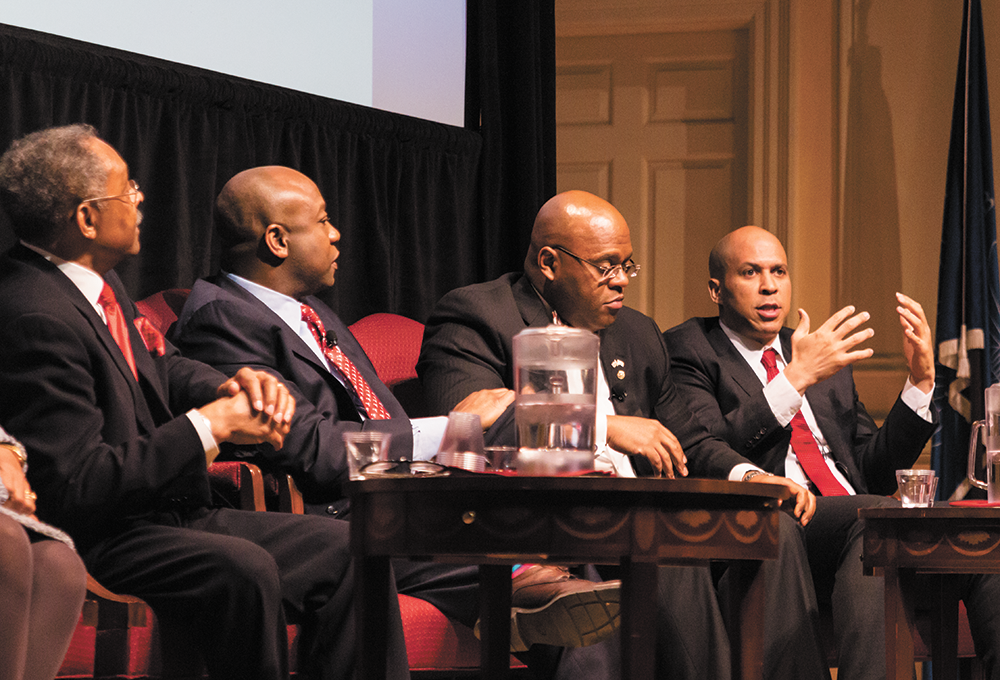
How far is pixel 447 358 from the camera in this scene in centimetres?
289

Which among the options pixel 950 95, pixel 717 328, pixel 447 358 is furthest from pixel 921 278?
pixel 447 358

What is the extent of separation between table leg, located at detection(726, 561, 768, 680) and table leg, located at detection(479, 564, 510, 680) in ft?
1.61

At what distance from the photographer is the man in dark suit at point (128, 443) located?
1919 mm

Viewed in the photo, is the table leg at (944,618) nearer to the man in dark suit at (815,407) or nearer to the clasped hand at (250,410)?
the man in dark suit at (815,407)

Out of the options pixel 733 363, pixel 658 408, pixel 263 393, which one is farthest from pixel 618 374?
pixel 263 393

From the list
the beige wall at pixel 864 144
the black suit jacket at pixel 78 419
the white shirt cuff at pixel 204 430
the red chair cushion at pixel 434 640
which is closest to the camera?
the black suit jacket at pixel 78 419

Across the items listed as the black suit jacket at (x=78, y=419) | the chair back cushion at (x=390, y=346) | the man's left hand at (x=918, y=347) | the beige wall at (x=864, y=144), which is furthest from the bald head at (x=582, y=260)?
the beige wall at (x=864, y=144)

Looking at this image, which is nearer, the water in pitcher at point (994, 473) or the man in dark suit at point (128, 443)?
the man in dark suit at point (128, 443)

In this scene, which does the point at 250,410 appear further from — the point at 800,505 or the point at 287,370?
the point at 800,505

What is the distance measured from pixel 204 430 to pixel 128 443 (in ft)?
0.40

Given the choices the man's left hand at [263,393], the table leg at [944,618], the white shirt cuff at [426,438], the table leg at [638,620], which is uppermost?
the man's left hand at [263,393]

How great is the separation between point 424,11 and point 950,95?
1916 millimetres

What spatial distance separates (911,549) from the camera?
91.4 inches

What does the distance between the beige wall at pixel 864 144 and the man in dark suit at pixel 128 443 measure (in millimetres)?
2855
